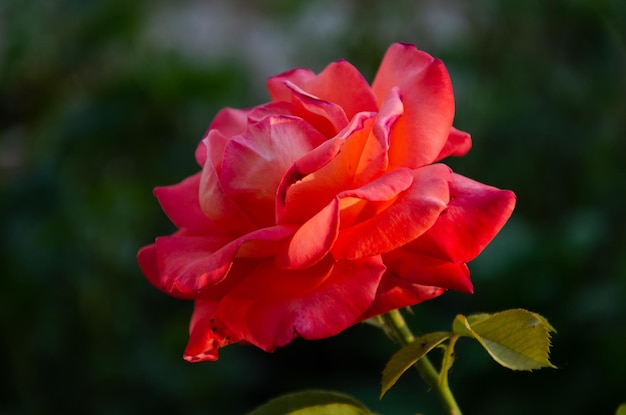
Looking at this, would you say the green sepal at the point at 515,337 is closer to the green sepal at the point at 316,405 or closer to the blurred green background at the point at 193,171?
the green sepal at the point at 316,405

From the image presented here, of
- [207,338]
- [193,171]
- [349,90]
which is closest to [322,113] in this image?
[349,90]

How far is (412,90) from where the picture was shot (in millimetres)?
525

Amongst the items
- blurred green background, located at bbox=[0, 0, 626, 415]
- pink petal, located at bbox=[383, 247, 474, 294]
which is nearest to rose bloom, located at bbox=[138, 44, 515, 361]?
pink petal, located at bbox=[383, 247, 474, 294]

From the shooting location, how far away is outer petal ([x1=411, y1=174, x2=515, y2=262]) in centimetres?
47

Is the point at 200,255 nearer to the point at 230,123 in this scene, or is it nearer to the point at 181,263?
the point at 181,263

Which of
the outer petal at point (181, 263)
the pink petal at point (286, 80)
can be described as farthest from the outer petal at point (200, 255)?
the pink petal at point (286, 80)

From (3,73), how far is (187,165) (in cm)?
40

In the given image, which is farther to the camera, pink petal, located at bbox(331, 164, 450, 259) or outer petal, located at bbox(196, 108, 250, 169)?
outer petal, located at bbox(196, 108, 250, 169)

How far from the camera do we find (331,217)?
45 centimetres

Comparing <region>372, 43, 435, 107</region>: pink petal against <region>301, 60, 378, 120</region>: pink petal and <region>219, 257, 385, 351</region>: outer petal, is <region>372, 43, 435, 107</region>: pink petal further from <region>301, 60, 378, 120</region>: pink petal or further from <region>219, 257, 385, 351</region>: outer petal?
<region>219, 257, 385, 351</region>: outer petal

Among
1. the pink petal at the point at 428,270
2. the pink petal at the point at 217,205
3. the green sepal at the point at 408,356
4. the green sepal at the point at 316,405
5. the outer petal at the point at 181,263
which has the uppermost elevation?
the pink petal at the point at 217,205

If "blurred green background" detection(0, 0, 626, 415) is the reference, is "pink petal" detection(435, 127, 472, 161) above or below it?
above

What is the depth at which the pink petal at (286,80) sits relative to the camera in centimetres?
56

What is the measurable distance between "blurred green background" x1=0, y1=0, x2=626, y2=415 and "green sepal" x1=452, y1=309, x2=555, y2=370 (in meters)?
0.82
